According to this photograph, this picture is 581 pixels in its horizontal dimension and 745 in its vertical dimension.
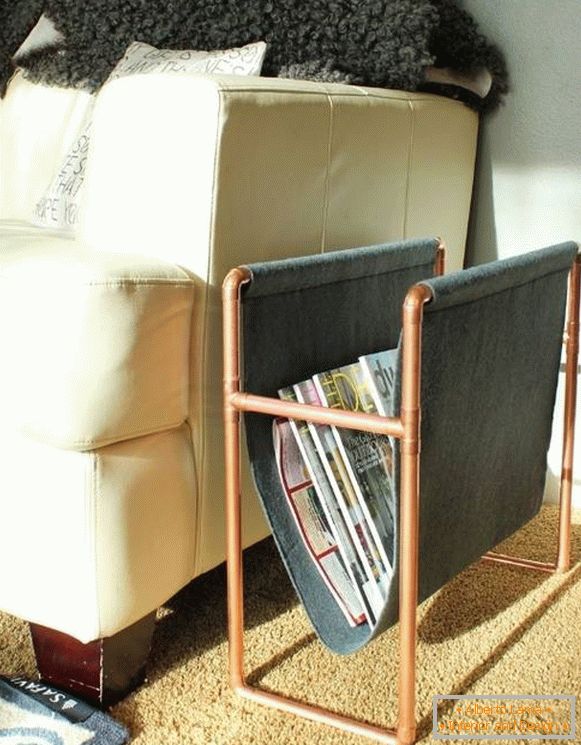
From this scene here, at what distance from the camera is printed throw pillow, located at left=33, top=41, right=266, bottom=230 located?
53.4 inches

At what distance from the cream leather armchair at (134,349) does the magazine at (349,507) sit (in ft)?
0.38

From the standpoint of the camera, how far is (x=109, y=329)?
3.07 ft

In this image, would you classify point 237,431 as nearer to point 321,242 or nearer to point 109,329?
point 109,329

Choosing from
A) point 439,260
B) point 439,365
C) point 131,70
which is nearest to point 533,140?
point 439,260

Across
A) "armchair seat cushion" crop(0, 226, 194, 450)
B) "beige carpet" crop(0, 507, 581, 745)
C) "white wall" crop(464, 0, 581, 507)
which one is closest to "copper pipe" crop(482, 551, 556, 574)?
"beige carpet" crop(0, 507, 581, 745)

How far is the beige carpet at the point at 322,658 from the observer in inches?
40.3

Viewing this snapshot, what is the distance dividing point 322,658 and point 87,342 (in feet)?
1.53

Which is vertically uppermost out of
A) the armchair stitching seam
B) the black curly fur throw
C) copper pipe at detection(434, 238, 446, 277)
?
the black curly fur throw

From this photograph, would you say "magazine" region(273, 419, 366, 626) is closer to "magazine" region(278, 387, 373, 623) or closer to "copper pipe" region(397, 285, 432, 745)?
"magazine" region(278, 387, 373, 623)

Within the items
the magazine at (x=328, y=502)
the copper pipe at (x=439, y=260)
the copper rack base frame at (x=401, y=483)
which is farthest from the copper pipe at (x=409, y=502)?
the copper pipe at (x=439, y=260)

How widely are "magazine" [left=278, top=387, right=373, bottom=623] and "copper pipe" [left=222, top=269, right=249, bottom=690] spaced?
2.7 inches

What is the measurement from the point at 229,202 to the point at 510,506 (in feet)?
1.63

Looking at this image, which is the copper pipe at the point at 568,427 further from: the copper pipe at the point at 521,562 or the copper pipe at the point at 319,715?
the copper pipe at the point at 319,715

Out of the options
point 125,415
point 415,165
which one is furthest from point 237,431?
point 415,165
